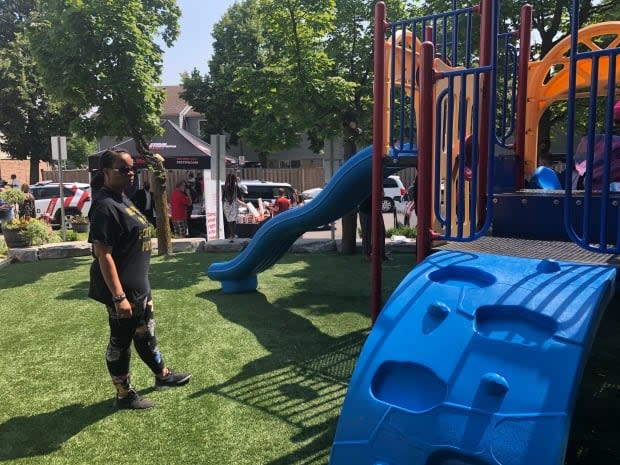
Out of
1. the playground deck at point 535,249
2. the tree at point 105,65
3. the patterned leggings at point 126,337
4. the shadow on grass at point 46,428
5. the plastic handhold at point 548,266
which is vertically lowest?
the shadow on grass at point 46,428

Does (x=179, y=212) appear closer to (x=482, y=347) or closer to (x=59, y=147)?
(x=59, y=147)

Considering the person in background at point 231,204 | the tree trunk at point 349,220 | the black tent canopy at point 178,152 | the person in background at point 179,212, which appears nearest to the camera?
the tree trunk at point 349,220

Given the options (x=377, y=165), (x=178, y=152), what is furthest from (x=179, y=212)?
(x=377, y=165)

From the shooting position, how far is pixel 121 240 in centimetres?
356

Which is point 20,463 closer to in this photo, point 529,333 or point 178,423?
point 178,423

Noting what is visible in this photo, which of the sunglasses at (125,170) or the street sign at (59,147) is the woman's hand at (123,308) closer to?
the sunglasses at (125,170)

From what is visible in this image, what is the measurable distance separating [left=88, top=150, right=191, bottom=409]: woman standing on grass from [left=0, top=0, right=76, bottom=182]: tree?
1304 inches

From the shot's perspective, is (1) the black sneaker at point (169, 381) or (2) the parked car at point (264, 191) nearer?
(1) the black sneaker at point (169, 381)

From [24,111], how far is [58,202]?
2019 cm

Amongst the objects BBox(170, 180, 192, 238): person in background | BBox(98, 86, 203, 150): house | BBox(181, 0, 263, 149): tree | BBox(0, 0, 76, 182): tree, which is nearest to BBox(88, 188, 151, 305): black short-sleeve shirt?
BBox(170, 180, 192, 238): person in background

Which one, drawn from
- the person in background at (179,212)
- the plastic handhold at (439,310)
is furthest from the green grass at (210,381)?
the person in background at (179,212)

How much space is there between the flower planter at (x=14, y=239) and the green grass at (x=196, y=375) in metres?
3.28

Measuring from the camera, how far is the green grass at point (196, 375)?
333 centimetres

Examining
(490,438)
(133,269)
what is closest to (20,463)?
(133,269)
